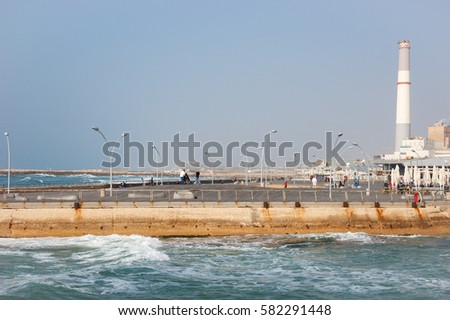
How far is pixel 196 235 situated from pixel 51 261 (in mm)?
11931

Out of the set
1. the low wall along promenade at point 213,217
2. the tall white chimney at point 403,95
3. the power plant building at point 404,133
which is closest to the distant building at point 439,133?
the power plant building at point 404,133

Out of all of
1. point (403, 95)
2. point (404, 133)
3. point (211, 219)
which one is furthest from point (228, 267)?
point (404, 133)

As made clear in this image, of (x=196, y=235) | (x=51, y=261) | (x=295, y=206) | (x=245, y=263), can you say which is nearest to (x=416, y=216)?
(x=295, y=206)

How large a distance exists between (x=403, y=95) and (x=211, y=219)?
290 ft

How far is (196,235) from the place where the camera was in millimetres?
41031

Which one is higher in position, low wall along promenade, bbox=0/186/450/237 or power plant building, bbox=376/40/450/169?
power plant building, bbox=376/40/450/169

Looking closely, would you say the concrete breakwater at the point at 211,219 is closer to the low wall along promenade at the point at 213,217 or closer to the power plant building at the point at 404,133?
the low wall along promenade at the point at 213,217

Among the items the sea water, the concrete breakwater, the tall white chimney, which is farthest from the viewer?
the tall white chimney

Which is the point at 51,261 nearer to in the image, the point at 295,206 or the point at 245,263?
the point at 245,263

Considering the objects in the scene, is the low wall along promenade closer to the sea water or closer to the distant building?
the sea water

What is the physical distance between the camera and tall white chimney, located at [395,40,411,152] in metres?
121

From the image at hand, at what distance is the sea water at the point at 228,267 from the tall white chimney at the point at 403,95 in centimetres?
8443

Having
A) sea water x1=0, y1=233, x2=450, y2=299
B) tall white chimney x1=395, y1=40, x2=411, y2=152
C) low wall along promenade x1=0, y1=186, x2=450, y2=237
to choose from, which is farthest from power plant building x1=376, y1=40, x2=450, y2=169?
sea water x1=0, y1=233, x2=450, y2=299

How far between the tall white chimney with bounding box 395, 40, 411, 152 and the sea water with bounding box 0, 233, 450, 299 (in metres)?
84.4
